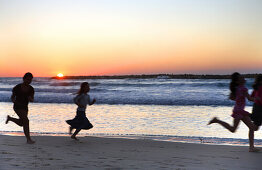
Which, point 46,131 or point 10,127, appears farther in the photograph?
point 10,127

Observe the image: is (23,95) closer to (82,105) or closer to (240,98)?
(82,105)

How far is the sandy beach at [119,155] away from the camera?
5.24 metres

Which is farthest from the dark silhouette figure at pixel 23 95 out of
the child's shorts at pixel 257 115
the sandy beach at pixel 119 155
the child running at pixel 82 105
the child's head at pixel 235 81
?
the child's shorts at pixel 257 115

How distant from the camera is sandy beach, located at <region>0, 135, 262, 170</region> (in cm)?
524

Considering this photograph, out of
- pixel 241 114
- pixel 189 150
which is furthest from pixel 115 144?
pixel 241 114

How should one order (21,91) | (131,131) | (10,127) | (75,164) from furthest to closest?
(10,127) → (131,131) → (21,91) → (75,164)

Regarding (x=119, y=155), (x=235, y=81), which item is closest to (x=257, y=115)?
(x=235, y=81)

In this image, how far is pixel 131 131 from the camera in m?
9.62

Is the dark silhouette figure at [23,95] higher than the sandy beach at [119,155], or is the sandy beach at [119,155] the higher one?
the dark silhouette figure at [23,95]

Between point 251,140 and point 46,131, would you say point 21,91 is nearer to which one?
point 46,131

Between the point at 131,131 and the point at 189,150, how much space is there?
3.19 m

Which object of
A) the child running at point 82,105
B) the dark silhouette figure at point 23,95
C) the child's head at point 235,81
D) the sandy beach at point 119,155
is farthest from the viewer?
the child running at point 82,105

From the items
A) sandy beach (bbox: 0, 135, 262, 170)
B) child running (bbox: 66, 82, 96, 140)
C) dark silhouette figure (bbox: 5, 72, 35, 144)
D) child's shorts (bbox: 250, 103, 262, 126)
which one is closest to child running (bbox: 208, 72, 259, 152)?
child's shorts (bbox: 250, 103, 262, 126)

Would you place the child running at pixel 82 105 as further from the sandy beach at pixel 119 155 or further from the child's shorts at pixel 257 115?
the child's shorts at pixel 257 115
